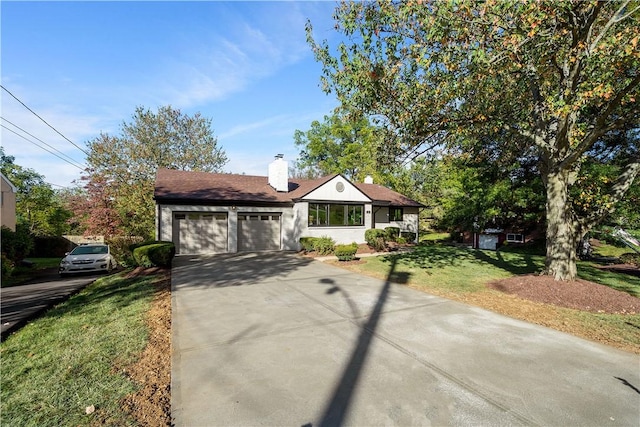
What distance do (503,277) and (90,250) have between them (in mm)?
17547

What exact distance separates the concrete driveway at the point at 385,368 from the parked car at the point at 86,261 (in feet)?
28.3

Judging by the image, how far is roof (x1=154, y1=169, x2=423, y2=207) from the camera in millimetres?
16692

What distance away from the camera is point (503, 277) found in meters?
10.5

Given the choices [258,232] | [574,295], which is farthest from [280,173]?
[574,295]

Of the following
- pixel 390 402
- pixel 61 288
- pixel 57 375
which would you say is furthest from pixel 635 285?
pixel 61 288

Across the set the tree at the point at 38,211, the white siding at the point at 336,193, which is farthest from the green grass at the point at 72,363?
the tree at the point at 38,211

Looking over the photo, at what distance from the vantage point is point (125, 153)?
29.8 m

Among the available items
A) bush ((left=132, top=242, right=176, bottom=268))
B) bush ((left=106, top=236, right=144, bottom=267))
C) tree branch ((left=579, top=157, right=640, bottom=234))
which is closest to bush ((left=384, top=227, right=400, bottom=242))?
tree branch ((left=579, top=157, right=640, bottom=234))

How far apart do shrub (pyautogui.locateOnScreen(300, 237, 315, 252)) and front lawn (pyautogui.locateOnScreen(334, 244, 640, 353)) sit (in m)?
3.37

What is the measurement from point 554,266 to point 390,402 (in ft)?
26.4

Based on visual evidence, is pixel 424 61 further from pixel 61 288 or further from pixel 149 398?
pixel 61 288

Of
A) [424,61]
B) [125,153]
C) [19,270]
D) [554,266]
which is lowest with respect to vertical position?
[19,270]

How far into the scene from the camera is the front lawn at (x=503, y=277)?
5758mm

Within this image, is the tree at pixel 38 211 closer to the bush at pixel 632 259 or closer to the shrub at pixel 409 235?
the shrub at pixel 409 235
